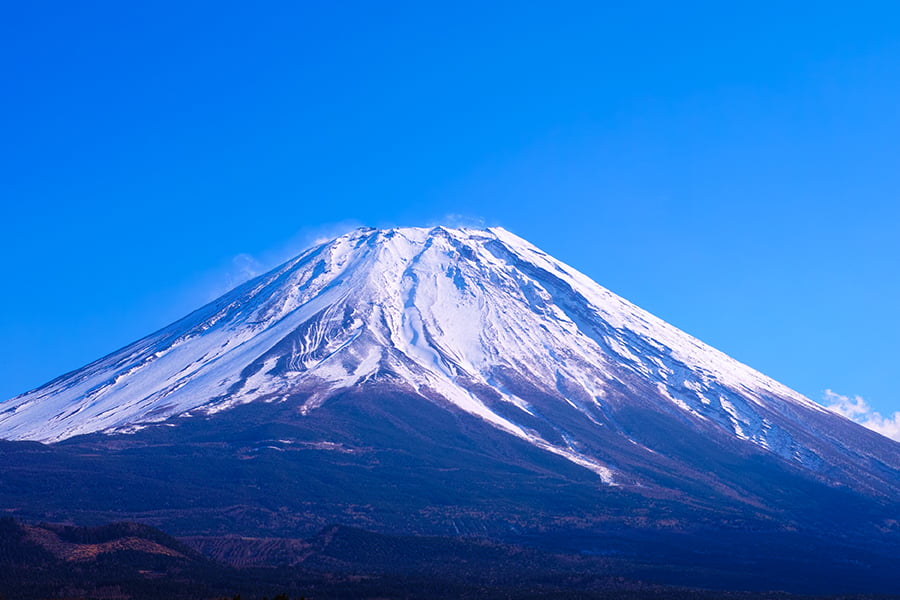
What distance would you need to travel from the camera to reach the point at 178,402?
139 metres

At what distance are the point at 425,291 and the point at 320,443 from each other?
208 feet

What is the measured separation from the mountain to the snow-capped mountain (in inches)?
17.8

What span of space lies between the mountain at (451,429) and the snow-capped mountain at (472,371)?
453mm

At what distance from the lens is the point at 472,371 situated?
153375 mm

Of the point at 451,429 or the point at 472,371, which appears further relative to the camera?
the point at 472,371

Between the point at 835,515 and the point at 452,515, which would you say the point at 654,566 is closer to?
the point at 452,515

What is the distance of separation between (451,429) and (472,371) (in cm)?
2495

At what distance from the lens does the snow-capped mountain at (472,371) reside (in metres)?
136

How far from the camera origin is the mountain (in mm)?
103500

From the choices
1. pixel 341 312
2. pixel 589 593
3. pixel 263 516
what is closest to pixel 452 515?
pixel 263 516

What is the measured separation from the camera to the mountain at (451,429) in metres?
104

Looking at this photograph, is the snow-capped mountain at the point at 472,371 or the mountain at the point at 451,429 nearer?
the mountain at the point at 451,429

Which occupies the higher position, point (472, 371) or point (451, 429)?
point (472, 371)

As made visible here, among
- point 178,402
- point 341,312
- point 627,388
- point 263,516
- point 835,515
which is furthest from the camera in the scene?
point 341,312
